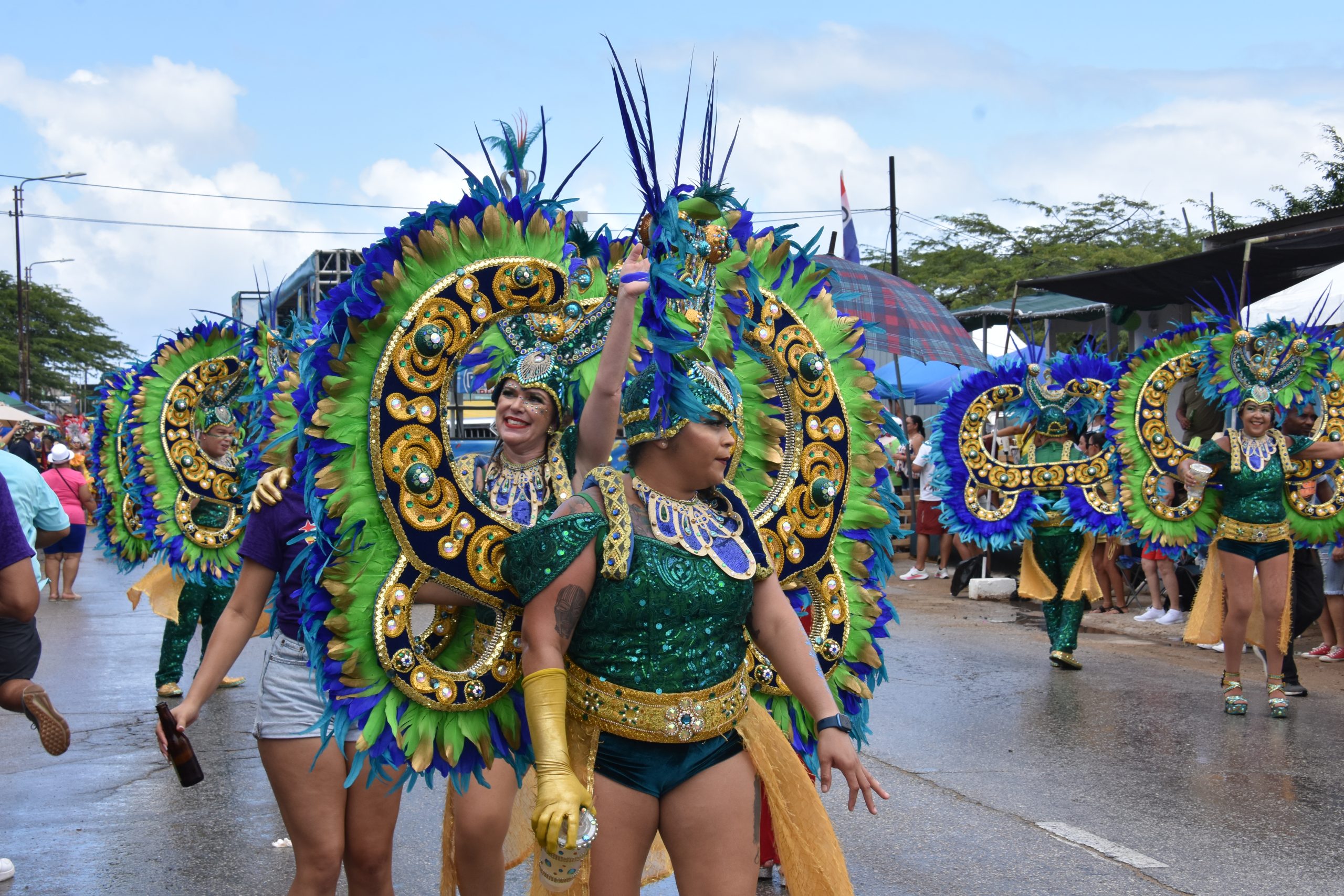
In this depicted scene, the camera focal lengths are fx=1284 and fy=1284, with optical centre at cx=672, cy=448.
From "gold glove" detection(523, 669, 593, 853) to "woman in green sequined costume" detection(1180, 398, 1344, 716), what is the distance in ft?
19.9

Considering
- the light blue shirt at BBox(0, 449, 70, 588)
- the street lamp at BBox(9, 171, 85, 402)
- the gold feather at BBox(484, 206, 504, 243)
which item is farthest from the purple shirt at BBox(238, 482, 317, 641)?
the street lamp at BBox(9, 171, 85, 402)

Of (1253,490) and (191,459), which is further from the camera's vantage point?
(191,459)

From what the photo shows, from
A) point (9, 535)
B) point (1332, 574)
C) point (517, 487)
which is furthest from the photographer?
point (1332, 574)

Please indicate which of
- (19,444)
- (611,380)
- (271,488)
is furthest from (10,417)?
(611,380)

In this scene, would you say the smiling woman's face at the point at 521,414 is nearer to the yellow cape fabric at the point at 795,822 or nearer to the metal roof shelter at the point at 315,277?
the yellow cape fabric at the point at 795,822

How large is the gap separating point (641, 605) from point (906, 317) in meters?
10.4

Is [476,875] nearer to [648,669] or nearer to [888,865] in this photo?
[648,669]

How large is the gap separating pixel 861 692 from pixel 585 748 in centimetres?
118

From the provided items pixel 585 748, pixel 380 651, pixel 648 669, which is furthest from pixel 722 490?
pixel 380 651

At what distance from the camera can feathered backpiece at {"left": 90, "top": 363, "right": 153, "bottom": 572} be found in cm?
823

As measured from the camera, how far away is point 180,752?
131 inches

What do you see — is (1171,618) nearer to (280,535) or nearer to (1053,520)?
(1053,520)

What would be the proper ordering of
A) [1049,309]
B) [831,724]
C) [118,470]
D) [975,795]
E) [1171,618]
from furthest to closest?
[1049,309], [1171,618], [118,470], [975,795], [831,724]

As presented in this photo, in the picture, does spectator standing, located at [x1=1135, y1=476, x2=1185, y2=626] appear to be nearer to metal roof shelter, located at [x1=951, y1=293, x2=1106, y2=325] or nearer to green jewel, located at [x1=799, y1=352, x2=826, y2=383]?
metal roof shelter, located at [x1=951, y1=293, x2=1106, y2=325]
